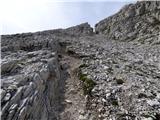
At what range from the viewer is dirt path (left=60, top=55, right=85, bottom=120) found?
657 inches

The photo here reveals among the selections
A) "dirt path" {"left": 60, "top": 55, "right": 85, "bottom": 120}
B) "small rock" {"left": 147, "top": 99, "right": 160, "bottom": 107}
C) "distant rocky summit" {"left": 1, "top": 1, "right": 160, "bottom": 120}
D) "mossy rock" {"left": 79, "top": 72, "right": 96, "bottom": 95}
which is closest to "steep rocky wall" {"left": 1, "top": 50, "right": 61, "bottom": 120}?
"distant rocky summit" {"left": 1, "top": 1, "right": 160, "bottom": 120}

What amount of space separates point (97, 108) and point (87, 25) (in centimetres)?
7633

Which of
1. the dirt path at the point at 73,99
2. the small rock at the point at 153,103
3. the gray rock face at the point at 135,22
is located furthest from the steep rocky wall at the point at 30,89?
the gray rock face at the point at 135,22

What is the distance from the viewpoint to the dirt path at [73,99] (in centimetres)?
1668

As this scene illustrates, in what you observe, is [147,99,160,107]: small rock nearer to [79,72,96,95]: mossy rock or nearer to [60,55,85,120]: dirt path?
[60,55,85,120]: dirt path

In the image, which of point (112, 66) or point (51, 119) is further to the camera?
point (112, 66)

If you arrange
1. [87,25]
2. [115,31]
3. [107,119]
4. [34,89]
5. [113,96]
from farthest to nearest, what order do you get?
[87,25]
[115,31]
[113,96]
[34,89]
[107,119]

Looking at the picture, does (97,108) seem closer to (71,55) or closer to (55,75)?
(55,75)

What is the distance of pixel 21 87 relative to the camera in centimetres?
1510

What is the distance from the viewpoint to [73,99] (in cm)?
1927

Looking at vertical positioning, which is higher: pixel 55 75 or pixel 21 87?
pixel 21 87

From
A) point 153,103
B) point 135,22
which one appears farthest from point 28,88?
point 135,22

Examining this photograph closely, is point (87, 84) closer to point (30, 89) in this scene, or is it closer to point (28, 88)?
point (30, 89)

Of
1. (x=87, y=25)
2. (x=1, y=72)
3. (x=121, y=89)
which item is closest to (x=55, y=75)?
(x=1, y=72)
